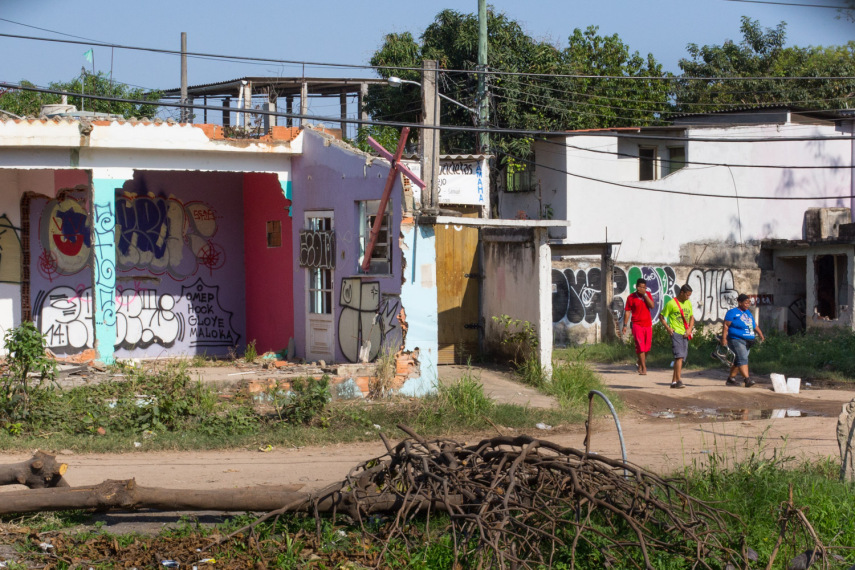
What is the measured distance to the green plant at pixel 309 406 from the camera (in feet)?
34.4

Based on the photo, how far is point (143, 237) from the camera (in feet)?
53.0

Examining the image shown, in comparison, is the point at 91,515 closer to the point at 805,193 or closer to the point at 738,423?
the point at 738,423

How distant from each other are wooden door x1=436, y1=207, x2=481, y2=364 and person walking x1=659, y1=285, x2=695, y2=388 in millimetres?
3380

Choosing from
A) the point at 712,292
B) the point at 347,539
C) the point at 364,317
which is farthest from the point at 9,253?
the point at 712,292

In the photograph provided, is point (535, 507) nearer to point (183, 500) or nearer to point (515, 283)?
point (183, 500)

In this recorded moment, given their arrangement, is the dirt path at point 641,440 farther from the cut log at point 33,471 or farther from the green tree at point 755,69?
the green tree at point 755,69

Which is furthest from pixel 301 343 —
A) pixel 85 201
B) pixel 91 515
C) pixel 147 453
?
pixel 91 515

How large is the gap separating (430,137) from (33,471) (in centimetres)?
796

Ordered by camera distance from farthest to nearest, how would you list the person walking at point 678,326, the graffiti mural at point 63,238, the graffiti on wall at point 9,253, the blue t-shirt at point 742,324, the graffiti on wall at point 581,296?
the graffiti on wall at point 581,296, the graffiti mural at point 63,238, the graffiti on wall at point 9,253, the blue t-shirt at point 742,324, the person walking at point 678,326

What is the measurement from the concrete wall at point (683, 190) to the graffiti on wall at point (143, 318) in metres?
10.8

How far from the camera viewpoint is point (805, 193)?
84.5ft

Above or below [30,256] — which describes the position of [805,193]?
above

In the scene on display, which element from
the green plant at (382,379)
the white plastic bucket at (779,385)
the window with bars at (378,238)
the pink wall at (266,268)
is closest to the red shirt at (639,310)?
the white plastic bucket at (779,385)

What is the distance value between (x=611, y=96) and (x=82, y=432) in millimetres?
25228
